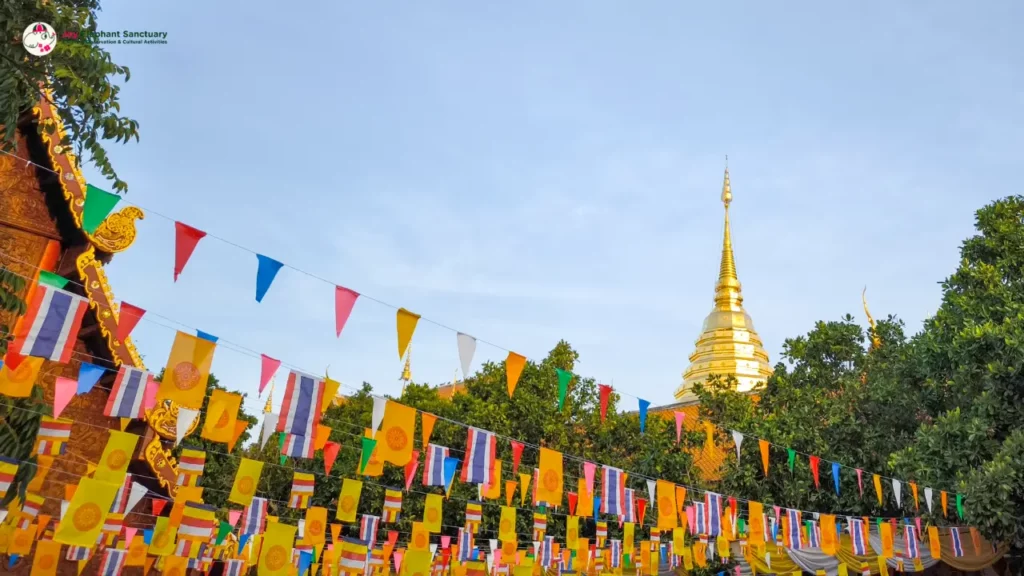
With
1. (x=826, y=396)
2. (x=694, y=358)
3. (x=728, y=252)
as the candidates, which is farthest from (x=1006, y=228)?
(x=728, y=252)

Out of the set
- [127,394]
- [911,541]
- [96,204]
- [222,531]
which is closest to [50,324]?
[96,204]

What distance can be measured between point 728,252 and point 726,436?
30449mm

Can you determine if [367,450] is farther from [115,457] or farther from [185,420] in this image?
[115,457]

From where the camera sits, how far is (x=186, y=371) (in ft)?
27.2

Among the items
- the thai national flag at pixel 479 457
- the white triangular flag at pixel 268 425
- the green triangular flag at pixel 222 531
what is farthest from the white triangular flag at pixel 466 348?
the green triangular flag at pixel 222 531

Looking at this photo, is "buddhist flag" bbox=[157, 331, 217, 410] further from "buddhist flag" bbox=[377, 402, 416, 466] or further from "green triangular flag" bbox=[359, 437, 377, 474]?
"green triangular flag" bbox=[359, 437, 377, 474]

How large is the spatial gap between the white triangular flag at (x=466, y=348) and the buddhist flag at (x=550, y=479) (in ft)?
8.98

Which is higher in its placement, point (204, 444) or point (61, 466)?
point (204, 444)

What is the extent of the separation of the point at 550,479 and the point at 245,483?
14.2 feet

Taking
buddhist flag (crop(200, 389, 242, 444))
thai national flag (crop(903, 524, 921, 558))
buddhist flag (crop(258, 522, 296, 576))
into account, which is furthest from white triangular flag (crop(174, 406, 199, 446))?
thai national flag (crop(903, 524, 921, 558))

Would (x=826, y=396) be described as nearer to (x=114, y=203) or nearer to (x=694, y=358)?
(x=114, y=203)

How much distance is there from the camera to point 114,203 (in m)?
7.47

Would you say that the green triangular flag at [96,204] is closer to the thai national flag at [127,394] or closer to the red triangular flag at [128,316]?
the red triangular flag at [128,316]

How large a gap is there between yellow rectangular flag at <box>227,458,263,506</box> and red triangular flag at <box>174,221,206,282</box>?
376 centimetres
